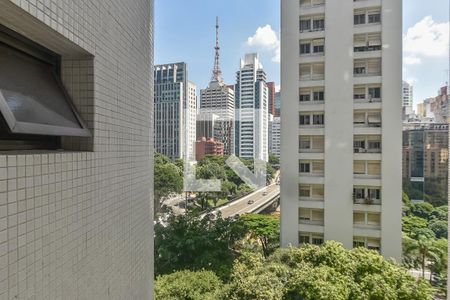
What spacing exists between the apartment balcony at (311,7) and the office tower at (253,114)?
404cm

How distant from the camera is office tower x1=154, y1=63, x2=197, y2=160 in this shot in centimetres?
1423

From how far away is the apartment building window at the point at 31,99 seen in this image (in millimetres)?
1189

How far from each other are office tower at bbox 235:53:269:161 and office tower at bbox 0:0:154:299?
11.6 m

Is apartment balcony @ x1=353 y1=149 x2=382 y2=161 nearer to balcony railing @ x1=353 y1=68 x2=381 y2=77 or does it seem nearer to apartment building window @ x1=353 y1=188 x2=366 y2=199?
apartment building window @ x1=353 y1=188 x2=366 y2=199

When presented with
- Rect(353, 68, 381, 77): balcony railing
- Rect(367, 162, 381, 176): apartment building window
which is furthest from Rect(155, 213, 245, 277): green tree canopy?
Rect(353, 68, 381, 77): balcony railing

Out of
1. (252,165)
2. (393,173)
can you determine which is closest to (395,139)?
(393,173)

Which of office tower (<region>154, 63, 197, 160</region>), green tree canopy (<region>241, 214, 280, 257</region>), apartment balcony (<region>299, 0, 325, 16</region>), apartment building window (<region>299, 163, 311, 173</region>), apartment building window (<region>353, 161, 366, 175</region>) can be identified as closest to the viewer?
apartment building window (<region>353, 161, 366, 175</region>)

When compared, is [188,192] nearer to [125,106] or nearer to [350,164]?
[350,164]

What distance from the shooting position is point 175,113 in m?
14.2

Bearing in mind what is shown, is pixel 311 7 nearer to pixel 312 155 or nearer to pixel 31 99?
pixel 312 155

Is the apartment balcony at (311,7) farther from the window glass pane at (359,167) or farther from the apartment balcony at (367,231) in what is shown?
the apartment balcony at (367,231)

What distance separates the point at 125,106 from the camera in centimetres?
232

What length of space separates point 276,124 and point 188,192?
6805 mm

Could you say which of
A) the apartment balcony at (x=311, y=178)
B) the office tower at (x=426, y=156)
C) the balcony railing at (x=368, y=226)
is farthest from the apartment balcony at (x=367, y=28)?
the balcony railing at (x=368, y=226)
